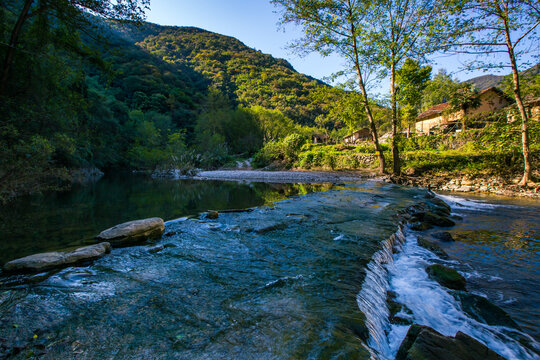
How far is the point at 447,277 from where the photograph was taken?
3389 mm

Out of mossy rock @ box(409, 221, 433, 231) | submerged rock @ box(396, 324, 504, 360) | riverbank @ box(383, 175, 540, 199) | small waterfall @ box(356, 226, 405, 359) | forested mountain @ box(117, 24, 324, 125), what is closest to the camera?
submerged rock @ box(396, 324, 504, 360)

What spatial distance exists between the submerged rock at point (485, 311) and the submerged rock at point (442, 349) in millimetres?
878

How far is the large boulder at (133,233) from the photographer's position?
14.2ft

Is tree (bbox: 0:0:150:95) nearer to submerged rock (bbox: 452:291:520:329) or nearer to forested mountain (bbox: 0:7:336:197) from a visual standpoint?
forested mountain (bbox: 0:7:336:197)

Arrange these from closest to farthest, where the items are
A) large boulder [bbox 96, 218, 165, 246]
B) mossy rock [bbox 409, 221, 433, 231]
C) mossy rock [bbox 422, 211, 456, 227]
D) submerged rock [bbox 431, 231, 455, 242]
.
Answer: large boulder [bbox 96, 218, 165, 246] → submerged rock [bbox 431, 231, 455, 242] → mossy rock [bbox 409, 221, 433, 231] → mossy rock [bbox 422, 211, 456, 227]

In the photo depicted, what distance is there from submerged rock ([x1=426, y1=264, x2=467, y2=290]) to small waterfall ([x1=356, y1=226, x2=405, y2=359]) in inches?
25.2

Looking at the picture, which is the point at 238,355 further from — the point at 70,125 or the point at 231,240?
the point at 70,125

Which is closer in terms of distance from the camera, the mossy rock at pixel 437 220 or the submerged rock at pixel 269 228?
the submerged rock at pixel 269 228

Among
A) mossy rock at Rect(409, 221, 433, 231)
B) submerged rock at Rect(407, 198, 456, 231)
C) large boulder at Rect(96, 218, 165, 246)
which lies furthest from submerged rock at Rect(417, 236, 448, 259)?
large boulder at Rect(96, 218, 165, 246)

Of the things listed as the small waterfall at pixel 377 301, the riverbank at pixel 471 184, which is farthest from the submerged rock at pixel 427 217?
the riverbank at pixel 471 184

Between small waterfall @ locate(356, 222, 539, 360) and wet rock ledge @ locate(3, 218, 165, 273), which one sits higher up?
wet rock ledge @ locate(3, 218, 165, 273)

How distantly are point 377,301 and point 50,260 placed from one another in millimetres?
4358

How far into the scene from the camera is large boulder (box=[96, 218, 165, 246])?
14.2ft

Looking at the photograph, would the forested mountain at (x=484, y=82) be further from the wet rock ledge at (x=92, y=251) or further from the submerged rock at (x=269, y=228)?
the wet rock ledge at (x=92, y=251)
